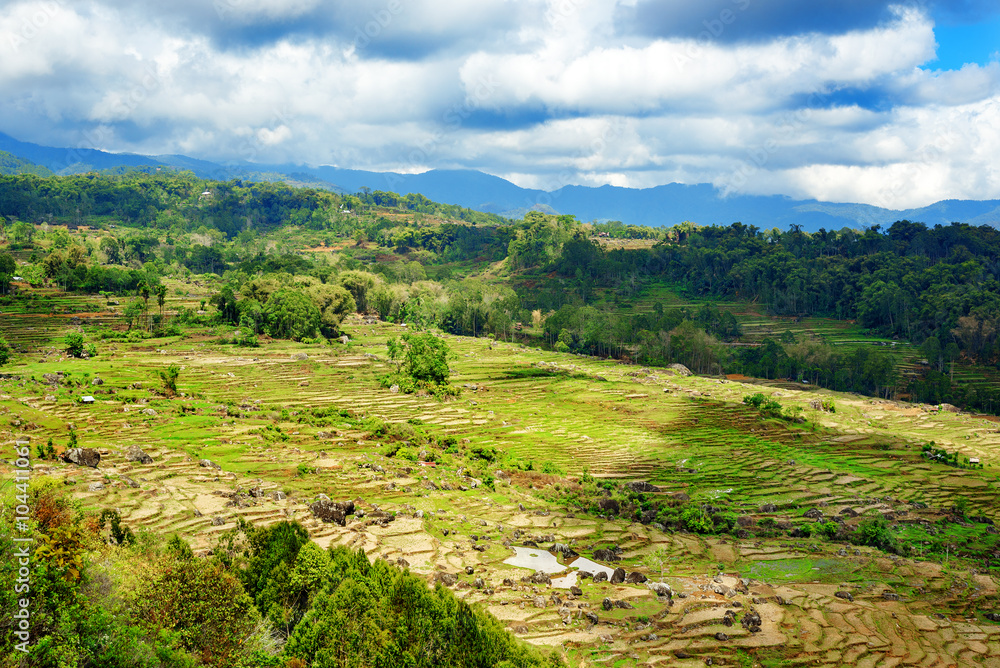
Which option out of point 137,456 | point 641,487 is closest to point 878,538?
point 641,487

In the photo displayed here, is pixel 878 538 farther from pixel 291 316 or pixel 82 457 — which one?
pixel 291 316

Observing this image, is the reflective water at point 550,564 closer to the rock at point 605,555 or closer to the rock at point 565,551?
the rock at point 565,551

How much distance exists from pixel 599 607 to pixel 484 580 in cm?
425

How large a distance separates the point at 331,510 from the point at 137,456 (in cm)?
1111

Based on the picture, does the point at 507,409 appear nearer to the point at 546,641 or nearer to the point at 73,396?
the point at 73,396

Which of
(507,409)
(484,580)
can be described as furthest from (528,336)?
(484,580)

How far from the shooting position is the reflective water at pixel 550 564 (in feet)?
81.0

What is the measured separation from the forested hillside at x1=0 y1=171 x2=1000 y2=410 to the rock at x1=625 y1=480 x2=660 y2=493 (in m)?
52.4

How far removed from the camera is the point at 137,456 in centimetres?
3077

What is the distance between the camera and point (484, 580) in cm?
2331

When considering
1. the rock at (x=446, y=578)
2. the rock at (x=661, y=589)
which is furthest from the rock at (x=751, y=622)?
the rock at (x=446, y=578)

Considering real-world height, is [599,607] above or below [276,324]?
below

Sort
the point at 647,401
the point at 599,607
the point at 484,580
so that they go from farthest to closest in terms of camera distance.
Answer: the point at 647,401 < the point at 484,580 < the point at 599,607

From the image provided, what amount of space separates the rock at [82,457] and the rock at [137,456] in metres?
1.85
